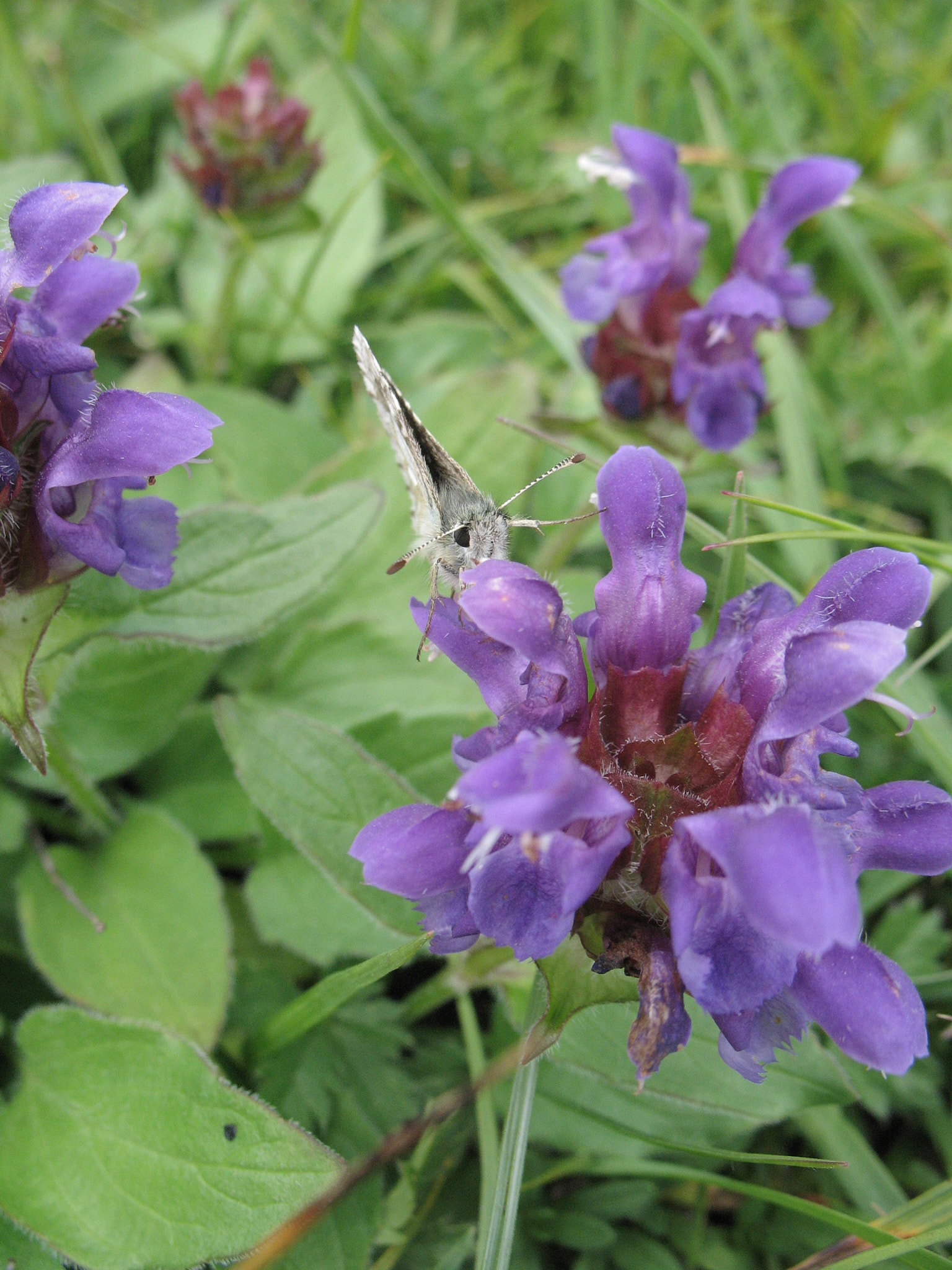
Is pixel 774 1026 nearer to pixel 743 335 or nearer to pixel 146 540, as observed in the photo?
pixel 146 540

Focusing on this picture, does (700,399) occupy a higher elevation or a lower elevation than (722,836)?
lower

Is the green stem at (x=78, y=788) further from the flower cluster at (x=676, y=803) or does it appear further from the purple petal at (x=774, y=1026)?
the purple petal at (x=774, y=1026)

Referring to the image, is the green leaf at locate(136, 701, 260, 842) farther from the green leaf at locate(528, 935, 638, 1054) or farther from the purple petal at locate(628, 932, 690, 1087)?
the purple petal at locate(628, 932, 690, 1087)

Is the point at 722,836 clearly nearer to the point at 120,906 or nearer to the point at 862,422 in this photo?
the point at 120,906

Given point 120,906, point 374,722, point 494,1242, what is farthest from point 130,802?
point 494,1242

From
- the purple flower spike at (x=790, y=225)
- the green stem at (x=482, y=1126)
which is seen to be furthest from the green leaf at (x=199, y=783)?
the purple flower spike at (x=790, y=225)
